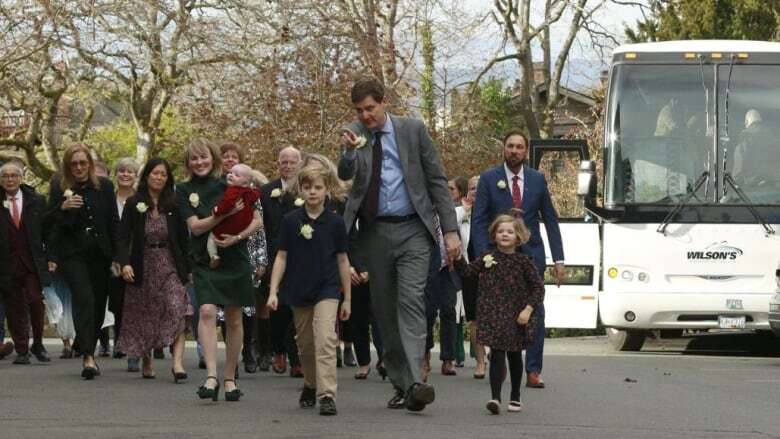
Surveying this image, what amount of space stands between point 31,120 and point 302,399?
27.0 m

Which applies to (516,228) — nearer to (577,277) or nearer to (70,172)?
(70,172)

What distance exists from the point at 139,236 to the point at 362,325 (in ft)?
7.08

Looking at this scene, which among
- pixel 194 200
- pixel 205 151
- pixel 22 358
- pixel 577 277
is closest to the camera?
pixel 194 200

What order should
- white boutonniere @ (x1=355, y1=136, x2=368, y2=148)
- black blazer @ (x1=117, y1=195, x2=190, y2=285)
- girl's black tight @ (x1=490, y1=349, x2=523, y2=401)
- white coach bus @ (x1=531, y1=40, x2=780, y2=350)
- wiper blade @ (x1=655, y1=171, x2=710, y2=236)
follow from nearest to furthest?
1. white boutonniere @ (x1=355, y1=136, x2=368, y2=148)
2. girl's black tight @ (x1=490, y1=349, x2=523, y2=401)
3. black blazer @ (x1=117, y1=195, x2=190, y2=285)
4. white coach bus @ (x1=531, y1=40, x2=780, y2=350)
5. wiper blade @ (x1=655, y1=171, x2=710, y2=236)

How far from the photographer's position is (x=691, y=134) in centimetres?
1983

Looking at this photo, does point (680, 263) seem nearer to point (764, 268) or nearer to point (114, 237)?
point (764, 268)

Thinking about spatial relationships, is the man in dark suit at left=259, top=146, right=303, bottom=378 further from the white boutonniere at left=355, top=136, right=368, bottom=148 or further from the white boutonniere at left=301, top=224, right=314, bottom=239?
the white boutonniere at left=355, top=136, right=368, bottom=148

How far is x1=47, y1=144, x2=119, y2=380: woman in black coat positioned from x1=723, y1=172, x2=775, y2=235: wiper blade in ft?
23.2

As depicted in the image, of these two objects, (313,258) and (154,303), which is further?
(154,303)

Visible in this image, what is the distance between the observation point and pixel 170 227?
14.4 metres

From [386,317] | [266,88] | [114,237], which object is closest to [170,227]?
[114,237]

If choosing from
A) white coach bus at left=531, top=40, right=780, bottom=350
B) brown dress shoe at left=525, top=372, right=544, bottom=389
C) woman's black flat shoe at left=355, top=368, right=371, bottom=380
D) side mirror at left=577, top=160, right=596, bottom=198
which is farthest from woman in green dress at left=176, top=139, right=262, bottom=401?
white coach bus at left=531, top=40, right=780, bottom=350

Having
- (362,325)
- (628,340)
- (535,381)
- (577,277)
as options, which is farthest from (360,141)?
(628,340)

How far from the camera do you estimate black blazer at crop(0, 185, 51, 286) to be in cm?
1692
